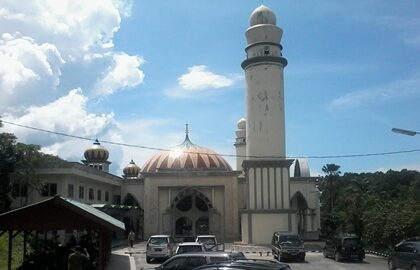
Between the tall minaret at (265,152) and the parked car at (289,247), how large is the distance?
1652 centimetres

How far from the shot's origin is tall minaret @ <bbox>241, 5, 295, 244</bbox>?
A: 50.5m

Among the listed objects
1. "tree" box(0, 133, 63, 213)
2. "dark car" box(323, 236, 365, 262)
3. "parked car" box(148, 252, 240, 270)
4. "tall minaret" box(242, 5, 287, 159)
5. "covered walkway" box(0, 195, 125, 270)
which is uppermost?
"tall minaret" box(242, 5, 287, 159)

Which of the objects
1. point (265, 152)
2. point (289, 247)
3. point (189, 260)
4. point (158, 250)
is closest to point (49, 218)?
point (189, 260)

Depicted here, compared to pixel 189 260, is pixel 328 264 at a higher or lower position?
lower

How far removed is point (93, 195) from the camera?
54.3 metres

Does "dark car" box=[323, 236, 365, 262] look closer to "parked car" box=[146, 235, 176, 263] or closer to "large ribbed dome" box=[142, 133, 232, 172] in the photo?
"parked car" box=[146, 235, 176, 263]

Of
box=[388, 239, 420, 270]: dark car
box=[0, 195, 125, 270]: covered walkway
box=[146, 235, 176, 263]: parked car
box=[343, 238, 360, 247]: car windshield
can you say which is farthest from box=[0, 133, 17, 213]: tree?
box=[388, 239, 420, 270]: dark car

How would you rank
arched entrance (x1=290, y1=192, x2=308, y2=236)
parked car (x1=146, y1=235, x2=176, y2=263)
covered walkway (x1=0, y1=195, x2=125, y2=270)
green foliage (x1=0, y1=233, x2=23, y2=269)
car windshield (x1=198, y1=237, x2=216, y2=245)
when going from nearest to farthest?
covered walkway (x1=0, y1=195, x2=125, y2=270) → green foliage (x1=0, y1=233, x2=23, y2=269) → car windshield (x1=198, y1=237, x2=216, y2=245) → parked car (x1=146, y1=235, x2=176, y2=263) → arched entrance (x1=290, y1=192, x2=308, y2=236)

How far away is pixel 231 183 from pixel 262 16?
17182 millimetres

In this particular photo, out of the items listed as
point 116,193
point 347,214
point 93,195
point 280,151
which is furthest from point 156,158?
point 347,214

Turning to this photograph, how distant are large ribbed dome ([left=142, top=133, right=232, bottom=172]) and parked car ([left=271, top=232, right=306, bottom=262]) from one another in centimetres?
2756

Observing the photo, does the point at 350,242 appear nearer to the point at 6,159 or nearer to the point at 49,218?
the point at 49,218

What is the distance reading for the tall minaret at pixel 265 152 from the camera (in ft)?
166

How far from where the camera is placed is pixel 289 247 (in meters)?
32.2
